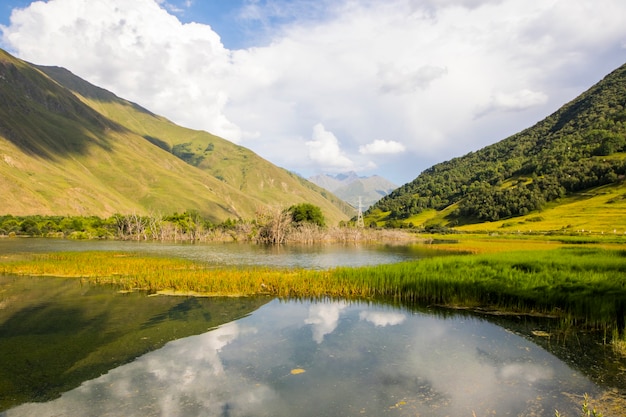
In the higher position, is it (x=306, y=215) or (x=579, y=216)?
(x=306, y=215)

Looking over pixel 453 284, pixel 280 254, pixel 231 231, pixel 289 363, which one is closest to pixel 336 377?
pixel 289 363

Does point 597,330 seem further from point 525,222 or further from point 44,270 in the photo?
point 525,222

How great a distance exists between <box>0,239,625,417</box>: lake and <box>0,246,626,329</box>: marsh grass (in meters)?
2.04

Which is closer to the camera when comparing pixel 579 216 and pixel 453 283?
pixel 453 283

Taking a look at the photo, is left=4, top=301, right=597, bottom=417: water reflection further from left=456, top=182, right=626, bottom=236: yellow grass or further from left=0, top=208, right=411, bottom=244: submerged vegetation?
left=456, top=182, right=626, bottom=236: yellow grass

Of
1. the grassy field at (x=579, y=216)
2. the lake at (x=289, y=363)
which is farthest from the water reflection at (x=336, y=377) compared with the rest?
the grassy field at (x=579, y=216)

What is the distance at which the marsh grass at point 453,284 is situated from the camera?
2222cm

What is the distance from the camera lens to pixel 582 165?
17012 centimetres

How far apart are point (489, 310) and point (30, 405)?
22604 mm

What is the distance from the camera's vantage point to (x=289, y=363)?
1557cm

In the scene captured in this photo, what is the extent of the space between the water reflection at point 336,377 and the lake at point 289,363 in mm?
55

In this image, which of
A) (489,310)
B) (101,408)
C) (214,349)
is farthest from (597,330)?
(101,408)

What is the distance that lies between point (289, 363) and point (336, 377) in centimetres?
228

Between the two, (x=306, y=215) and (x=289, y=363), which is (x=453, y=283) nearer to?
(x=289, y=363)
